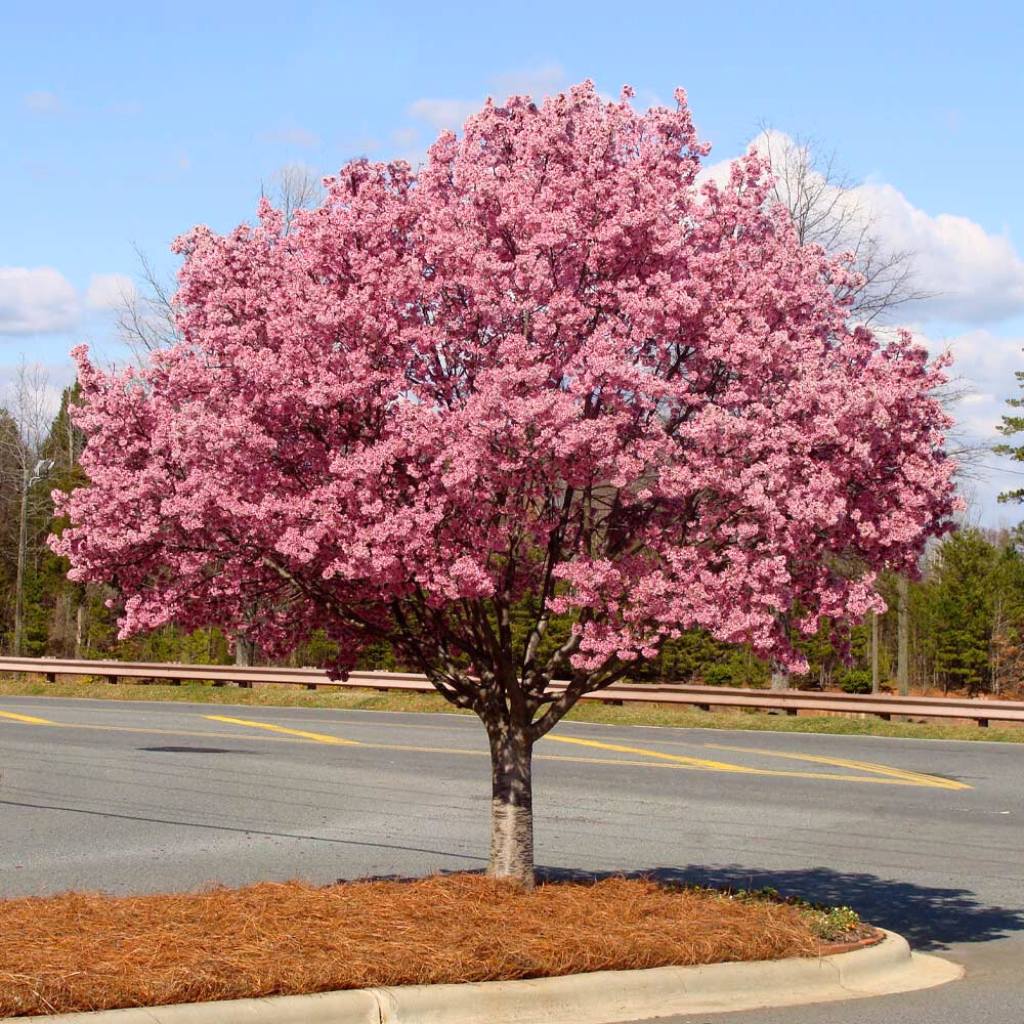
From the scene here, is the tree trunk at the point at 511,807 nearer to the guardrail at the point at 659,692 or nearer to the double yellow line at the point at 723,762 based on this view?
the double yellow line at the point at 723,762

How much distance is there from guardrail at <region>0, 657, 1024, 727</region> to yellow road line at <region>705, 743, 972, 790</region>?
10.7 ft

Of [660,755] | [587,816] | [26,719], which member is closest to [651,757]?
[660,755]

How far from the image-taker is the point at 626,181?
7.54 m

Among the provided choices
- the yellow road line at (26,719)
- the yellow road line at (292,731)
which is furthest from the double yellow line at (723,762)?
the yellow road line at (26,719)

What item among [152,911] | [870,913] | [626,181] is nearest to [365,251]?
[626,181]

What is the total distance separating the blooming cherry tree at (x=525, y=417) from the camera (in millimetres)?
7195

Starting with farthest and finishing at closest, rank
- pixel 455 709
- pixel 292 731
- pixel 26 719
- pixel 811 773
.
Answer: pixel 455 709, pixel 26 719, pixel 292 731, pixel 811 773

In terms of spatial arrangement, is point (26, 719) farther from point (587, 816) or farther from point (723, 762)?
point (587, 816)

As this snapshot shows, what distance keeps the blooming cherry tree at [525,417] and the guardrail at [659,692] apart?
14781 millimetres

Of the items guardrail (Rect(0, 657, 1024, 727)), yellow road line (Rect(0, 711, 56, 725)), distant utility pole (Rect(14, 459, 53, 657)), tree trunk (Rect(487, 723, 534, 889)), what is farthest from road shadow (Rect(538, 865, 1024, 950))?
distant utility pole (Rect(14, 459, 53, 657))

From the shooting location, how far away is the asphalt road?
10.3 m

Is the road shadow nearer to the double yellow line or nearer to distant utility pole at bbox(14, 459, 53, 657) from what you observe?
the double yellow line

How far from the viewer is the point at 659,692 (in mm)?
27547

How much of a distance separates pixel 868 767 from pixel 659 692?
29.8 ft
